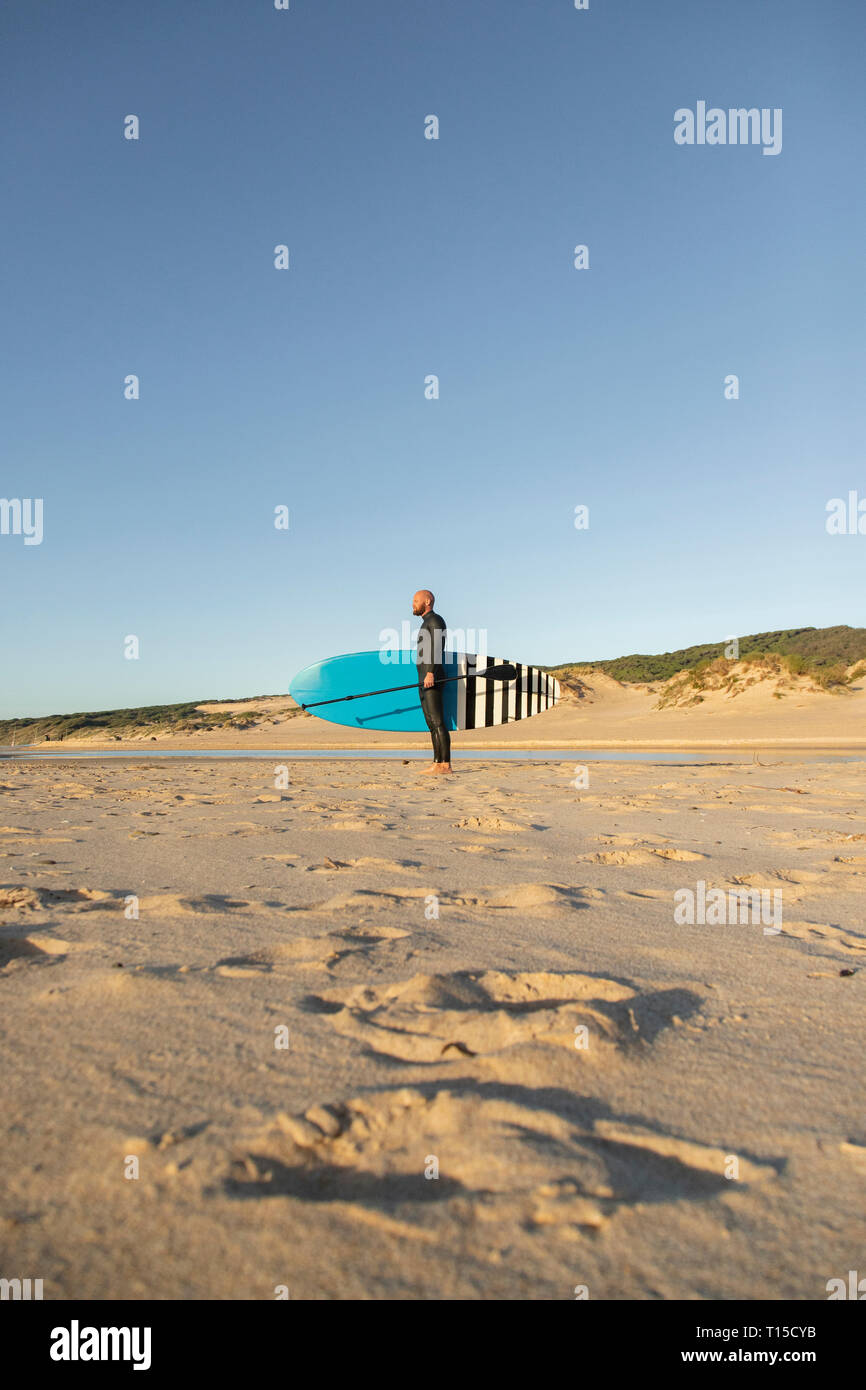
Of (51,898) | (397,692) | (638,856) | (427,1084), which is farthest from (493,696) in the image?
(427,1084)

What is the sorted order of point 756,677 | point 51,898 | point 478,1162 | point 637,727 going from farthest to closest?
1. point 756,677
2. point 637,727
3. point 51,898
4. point 478,1162

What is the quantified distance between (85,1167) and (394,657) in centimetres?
1198

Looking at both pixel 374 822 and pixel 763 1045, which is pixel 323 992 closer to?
pixel 763 1045

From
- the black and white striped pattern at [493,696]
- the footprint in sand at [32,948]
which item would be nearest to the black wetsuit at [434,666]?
the black and white striped pattern at [493,696]

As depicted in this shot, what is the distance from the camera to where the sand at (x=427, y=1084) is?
980mm

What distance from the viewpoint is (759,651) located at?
97.1ft

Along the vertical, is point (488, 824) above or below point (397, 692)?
below

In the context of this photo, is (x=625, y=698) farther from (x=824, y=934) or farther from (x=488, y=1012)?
(x=488, y=1012)

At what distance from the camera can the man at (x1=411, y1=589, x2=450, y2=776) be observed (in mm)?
8227

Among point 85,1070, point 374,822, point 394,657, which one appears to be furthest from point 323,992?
point 394,657

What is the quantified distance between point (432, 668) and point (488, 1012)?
6.58 m

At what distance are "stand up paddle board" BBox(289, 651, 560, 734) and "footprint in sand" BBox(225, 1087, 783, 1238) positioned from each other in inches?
437

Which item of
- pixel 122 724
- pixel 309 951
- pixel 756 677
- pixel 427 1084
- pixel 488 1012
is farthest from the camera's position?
pixel 122 724
